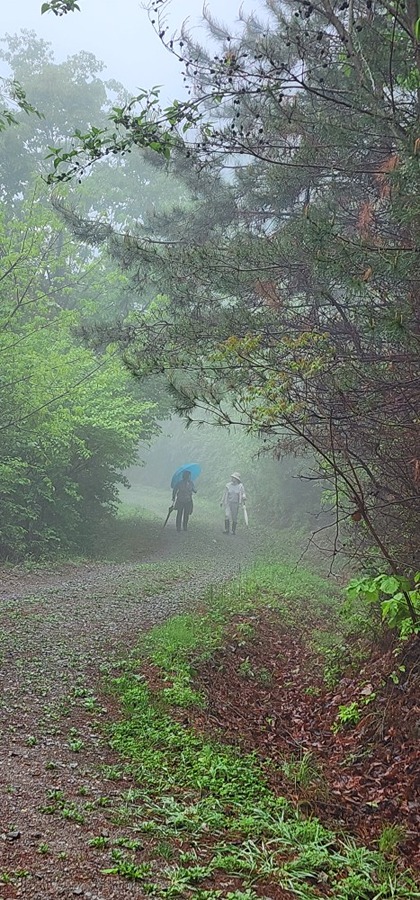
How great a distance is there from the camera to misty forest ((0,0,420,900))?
12.4ft

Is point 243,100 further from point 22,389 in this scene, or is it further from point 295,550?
point 295,550

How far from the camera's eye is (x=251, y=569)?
13656 mm

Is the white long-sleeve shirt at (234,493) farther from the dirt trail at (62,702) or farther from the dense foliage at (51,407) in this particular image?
the dirt trail at (62,702)

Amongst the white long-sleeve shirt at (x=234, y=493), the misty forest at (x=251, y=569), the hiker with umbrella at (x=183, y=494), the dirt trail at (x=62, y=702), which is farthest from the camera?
the white long-sleeve shirt at (x=234, y=493)

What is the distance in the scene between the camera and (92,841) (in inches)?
134

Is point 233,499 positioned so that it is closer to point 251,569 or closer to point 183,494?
point 183,494

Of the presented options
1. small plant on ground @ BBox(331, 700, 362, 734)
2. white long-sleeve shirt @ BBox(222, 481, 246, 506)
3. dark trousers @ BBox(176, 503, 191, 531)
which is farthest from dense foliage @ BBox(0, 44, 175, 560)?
small plant on ground @ BBox(331, 700, 362, 734)

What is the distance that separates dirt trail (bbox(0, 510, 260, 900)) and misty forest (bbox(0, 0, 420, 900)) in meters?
0.03

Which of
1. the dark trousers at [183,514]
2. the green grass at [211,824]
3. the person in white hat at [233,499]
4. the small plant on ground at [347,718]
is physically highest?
the person in white hat at [233,499]

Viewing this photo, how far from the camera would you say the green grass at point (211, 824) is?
3.37 meters

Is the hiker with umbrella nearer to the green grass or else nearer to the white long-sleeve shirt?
the white long-sleeve shirt

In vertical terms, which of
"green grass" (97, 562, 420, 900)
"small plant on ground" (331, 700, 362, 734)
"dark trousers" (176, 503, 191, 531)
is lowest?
"green grass" (97, 562, 420, 900)

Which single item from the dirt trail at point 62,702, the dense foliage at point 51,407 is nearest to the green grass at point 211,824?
the dirt trail at point 62,702

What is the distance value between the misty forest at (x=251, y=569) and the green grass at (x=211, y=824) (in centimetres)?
2
